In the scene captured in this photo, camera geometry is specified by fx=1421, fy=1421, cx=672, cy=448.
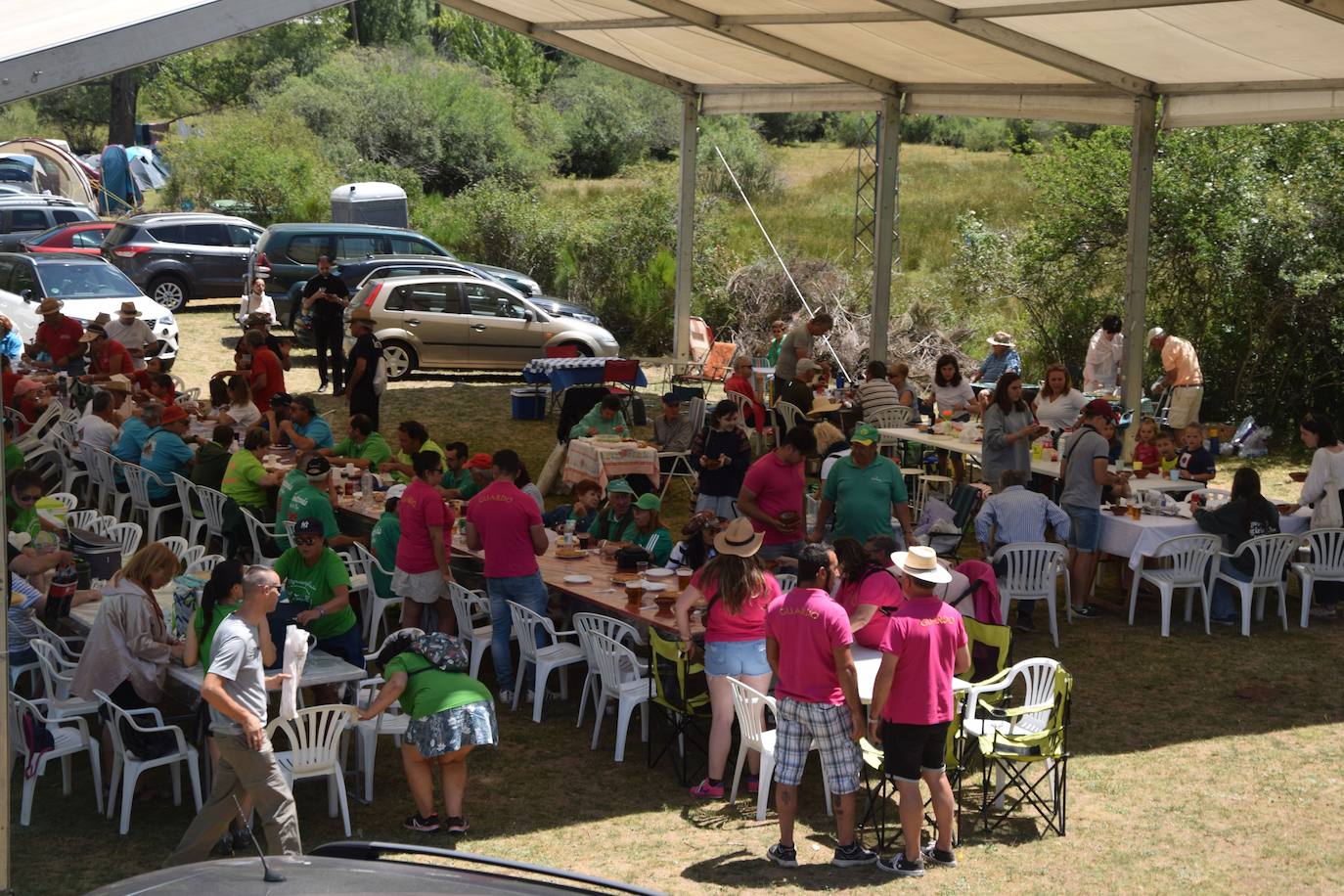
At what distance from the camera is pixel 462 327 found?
61.3 feet

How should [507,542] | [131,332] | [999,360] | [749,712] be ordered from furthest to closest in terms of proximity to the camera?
1. [131,332]
2. [999,360]
3. [507,542]
4. [749,712]

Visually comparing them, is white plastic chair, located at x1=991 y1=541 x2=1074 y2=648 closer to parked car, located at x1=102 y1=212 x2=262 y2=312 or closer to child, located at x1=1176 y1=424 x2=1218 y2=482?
child, located at x1=1176 y1=424 x2=1218 y2=482

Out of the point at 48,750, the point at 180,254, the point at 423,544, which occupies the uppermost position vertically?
the point at 180,254

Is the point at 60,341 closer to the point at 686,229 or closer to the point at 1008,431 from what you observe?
the point at 686,229

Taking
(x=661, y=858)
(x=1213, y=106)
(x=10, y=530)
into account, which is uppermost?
(x=1213, y=106)

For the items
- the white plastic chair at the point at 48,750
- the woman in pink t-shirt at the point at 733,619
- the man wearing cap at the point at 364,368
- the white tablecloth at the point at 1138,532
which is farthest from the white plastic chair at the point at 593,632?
the man wearing cap at the point at 364,368

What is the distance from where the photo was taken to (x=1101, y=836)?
6559mm

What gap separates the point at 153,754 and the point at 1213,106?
10222mm

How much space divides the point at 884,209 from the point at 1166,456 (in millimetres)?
4753

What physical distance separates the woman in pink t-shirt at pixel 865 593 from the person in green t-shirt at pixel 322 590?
97.4 inches

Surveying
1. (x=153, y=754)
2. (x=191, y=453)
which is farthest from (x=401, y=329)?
(x=153, y=754)

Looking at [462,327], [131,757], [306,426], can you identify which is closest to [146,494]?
[306,426]

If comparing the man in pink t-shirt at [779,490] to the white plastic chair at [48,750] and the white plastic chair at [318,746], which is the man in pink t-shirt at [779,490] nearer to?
the white plastic chair at [318,746]

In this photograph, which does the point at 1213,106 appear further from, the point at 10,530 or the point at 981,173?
the point at 981,173
